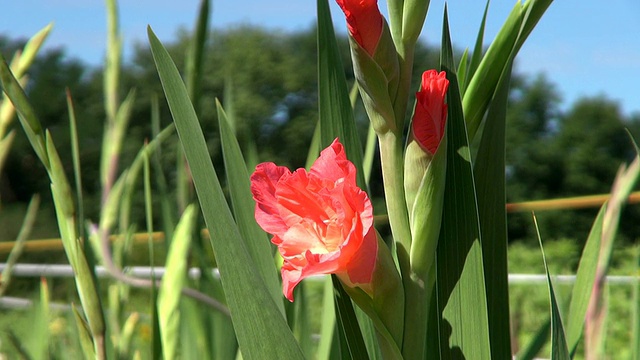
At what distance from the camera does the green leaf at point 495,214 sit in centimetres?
32

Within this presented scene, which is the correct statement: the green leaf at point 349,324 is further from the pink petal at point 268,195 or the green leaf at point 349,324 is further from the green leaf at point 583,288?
the green leaf at point 583,288

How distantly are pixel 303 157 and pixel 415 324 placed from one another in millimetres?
15120

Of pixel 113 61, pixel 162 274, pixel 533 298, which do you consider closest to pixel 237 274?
pixel 113 61

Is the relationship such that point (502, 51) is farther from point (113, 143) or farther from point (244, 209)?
point (113, 143)

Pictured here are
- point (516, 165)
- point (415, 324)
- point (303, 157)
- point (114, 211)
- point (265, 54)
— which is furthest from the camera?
point (265, 54)

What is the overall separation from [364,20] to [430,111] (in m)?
0.05

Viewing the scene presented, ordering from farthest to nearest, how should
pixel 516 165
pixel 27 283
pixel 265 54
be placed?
Answer: pixel 265 54, pixel 516 165, pixel 27 283

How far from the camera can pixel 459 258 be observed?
0.32m

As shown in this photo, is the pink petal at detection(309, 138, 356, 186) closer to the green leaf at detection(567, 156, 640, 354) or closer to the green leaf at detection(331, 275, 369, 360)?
the green leaf at detection(331, 275, 369, 360)

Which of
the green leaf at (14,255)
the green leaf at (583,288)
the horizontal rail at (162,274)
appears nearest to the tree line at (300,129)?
the horizontal rail at (162,274)

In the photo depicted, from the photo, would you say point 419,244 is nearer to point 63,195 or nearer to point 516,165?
point 63,195

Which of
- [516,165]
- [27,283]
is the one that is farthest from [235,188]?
[516,165]

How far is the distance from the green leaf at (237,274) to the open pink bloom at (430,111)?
0.09m

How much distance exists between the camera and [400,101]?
11.7 inches
